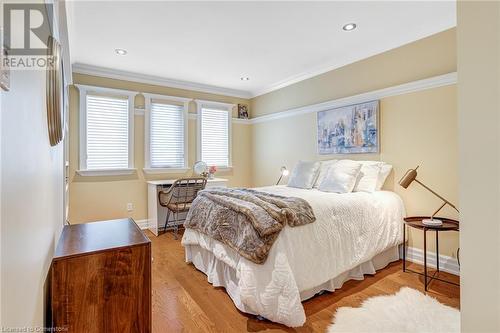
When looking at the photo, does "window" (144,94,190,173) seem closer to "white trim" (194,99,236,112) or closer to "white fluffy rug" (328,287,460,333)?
"white trim" (194,99,236,112)

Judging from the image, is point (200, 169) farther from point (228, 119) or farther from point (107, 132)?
point (107, 132)

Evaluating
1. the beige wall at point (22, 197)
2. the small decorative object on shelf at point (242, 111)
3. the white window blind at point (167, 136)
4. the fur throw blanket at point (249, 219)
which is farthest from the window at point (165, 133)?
the beige wall at point (22, 197)

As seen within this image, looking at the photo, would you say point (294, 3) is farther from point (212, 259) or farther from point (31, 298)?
point (31, 298)

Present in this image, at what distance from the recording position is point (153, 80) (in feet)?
14.9

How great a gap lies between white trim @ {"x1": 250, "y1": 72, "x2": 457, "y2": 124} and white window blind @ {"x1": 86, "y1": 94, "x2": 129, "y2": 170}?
268 cm

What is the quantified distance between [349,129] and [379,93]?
1.87 ft

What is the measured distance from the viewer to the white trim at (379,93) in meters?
2.74

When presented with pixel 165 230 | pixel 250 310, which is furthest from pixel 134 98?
pixel 250 310

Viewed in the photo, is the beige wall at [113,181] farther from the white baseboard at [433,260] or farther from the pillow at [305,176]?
the white baseboard at [433,260]

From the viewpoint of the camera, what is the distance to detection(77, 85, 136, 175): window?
3992 mm

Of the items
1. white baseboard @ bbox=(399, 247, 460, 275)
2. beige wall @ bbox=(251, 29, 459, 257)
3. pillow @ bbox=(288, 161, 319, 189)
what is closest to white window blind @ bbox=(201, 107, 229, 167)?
beige wall @ bbox=(251, 29, 459, 257)

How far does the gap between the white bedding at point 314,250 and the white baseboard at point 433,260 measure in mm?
300

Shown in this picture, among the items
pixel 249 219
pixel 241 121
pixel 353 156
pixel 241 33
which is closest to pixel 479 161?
pixel 249 219

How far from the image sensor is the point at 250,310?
1976 millimetres
